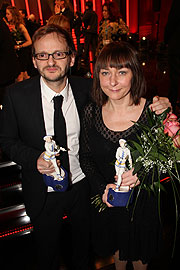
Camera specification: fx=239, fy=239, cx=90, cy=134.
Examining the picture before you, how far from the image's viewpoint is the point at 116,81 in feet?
4.89

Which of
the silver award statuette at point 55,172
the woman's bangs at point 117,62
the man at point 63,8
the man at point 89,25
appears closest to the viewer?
the silver award statuette at point 55,172

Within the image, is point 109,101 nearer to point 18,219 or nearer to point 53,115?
point 53,115

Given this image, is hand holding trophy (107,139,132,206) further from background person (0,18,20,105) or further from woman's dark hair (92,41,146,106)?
background person (0,18,20,105)

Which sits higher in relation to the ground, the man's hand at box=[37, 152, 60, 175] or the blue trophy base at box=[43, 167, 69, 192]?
the man's hand at box=[37, 152, 60, 175]

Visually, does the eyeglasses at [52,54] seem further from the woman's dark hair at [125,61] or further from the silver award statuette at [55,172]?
the silver award statuette at [55,172]

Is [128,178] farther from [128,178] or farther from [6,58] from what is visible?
[6,58]

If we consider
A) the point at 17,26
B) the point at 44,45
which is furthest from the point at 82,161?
the point at 17,26

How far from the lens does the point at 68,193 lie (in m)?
1.81

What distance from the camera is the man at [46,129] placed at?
1.57 m

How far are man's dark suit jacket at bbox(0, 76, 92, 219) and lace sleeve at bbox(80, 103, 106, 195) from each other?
0.29 meters

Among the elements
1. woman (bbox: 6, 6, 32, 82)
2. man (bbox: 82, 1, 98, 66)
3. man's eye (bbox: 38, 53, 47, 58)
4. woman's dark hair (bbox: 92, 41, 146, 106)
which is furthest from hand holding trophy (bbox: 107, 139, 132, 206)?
man (bbox: 82, 1, 98, 66)

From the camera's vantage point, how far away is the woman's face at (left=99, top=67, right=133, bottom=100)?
1497mm

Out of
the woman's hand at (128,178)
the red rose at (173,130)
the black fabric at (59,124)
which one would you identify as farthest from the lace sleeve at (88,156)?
the red rose at (173,130)

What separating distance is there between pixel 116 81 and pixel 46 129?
58 centimetres
